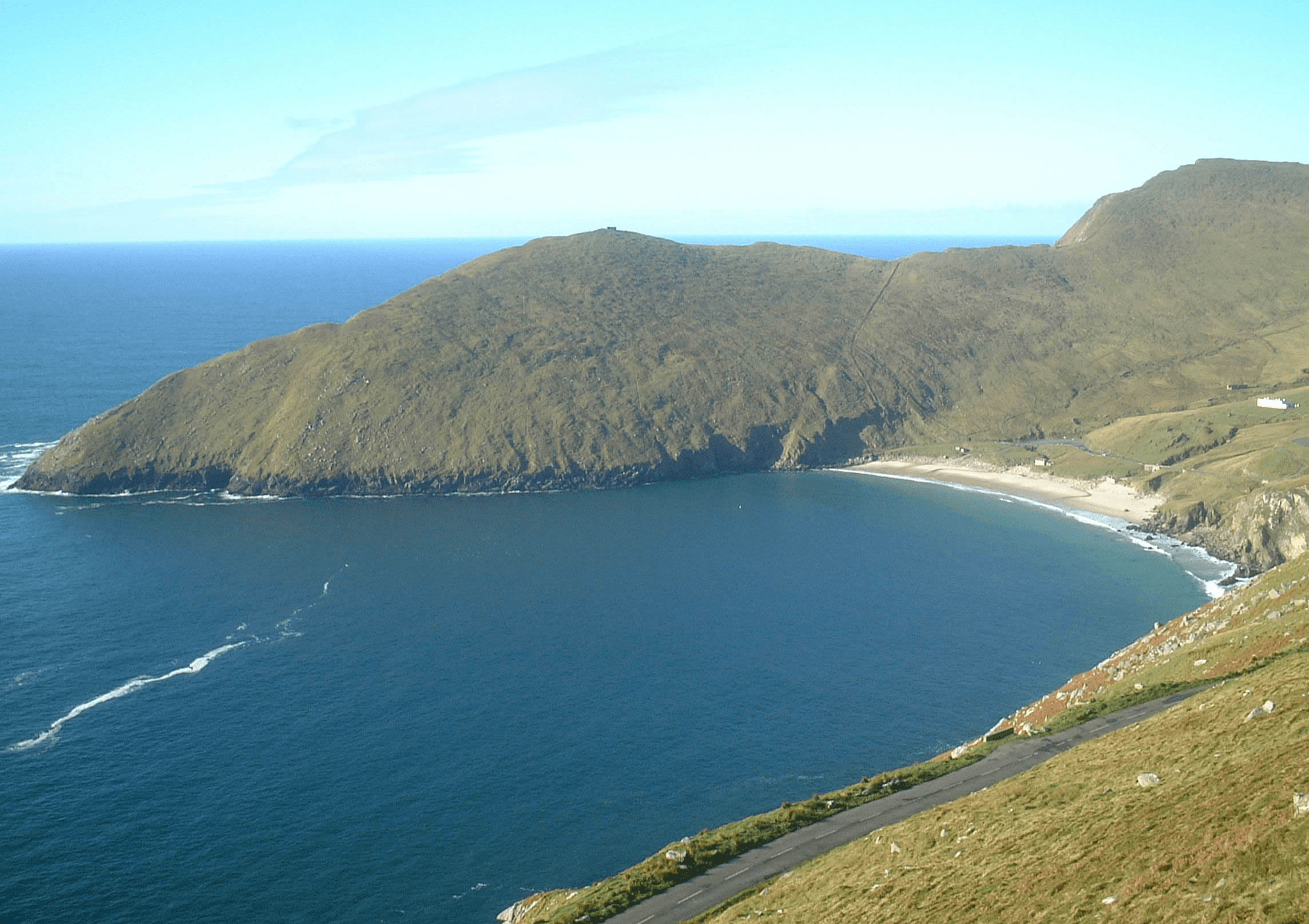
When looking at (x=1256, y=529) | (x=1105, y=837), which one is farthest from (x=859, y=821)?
(x=1256, y=529)

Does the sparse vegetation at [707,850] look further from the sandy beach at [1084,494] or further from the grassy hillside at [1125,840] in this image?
the sandy beach at [1084,494]

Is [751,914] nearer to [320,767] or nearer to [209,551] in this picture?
[320,767]

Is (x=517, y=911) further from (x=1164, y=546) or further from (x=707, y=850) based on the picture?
(x=1164, y=546)

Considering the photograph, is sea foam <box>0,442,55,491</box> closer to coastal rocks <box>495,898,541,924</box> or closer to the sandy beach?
coastal rocks <box>495,898,541,924</box>

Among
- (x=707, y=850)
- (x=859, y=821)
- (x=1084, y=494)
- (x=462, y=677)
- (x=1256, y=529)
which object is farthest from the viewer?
(x=1084, y=494)

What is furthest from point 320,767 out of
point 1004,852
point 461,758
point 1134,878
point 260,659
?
point 1134,878
